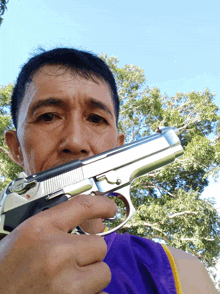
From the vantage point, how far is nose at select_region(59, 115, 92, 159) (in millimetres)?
1148

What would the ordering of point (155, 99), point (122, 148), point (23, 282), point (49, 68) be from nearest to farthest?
point (23, 282) < point (122, 148) < point (49, 68) < point (155, 99)

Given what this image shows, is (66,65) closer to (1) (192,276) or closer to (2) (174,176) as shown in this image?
(1) (192,276)

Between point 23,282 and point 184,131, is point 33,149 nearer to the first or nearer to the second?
point 23,282

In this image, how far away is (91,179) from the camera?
3.61ft

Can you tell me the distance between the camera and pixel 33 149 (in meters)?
1.24

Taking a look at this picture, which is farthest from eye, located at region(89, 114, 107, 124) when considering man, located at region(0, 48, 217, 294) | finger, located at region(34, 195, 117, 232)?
finger, located at region(34, 195, 117, 232)

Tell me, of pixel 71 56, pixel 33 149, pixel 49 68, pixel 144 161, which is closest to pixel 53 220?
pixel 33 149

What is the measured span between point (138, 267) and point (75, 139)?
3.07 ft

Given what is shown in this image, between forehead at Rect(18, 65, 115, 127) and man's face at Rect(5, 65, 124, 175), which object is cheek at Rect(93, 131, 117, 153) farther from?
forehead at Rect(18, 65, 115, 127)

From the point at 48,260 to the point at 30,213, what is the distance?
0.99ft

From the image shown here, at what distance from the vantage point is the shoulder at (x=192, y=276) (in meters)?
1.21

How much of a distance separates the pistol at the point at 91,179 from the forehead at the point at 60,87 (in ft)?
1.35

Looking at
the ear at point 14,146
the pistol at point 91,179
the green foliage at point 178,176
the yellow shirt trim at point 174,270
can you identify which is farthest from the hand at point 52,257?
the green foliage at point 178,176

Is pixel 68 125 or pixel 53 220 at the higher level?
pixel 68 125
